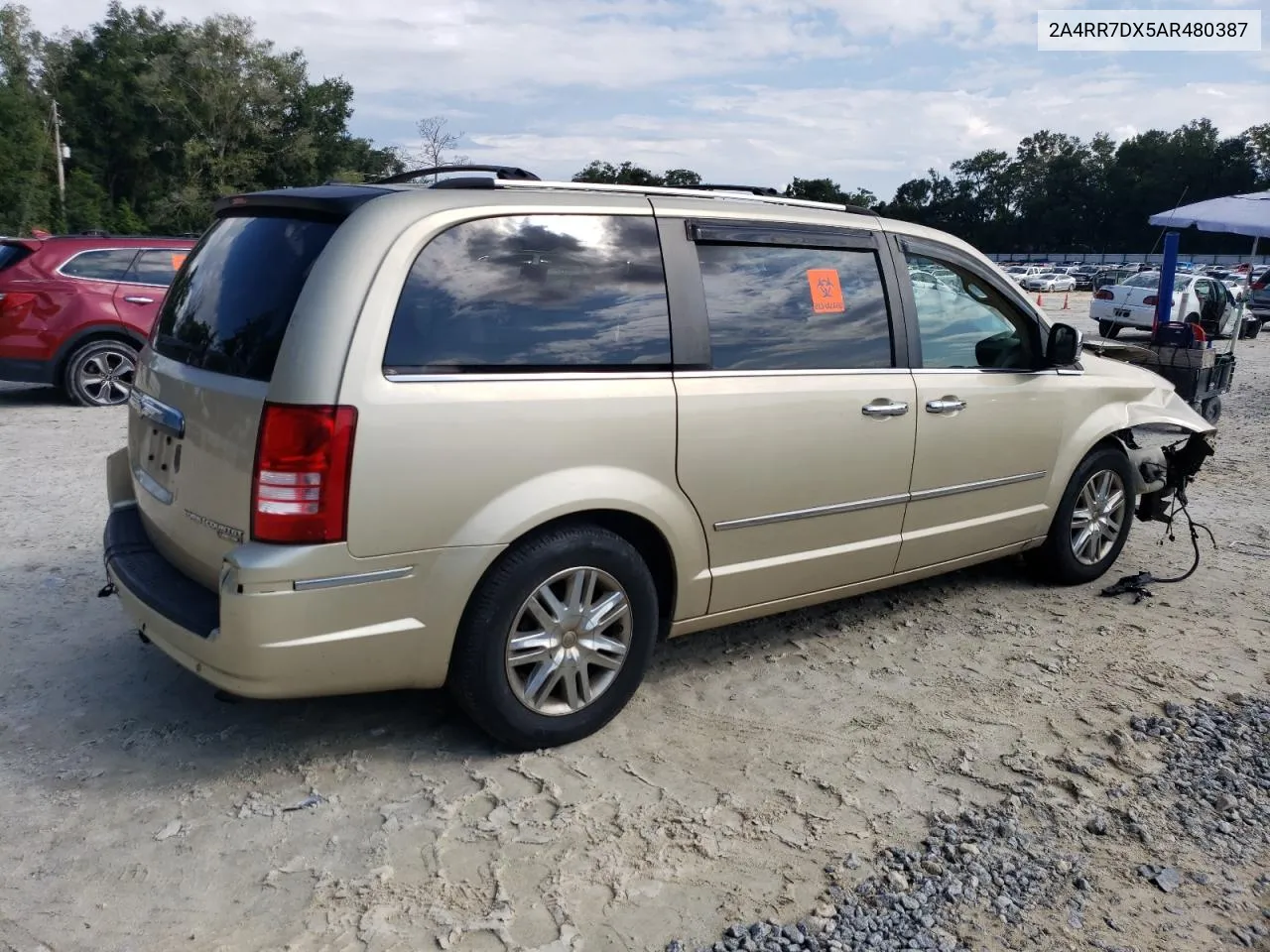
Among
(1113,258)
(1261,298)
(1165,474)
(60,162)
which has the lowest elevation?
(1165,474)

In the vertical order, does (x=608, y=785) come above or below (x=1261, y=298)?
below

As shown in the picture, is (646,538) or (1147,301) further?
(1147,301)

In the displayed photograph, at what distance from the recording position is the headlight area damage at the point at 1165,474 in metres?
5.63

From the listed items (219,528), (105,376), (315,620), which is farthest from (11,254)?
(315,620)

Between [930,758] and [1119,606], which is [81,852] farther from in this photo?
[1119,606]

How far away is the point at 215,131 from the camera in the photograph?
56.2m

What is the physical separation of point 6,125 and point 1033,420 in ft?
174

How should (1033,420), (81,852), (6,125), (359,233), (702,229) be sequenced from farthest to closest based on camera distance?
1. (6,125)
2. (1033,420)
3. (702,229)
4. (359,233)
5. (81,852)

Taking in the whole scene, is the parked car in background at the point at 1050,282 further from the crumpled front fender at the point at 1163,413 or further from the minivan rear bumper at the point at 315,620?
the minivan rear bumper at the point at 315,620

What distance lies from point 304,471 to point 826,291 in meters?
2.24

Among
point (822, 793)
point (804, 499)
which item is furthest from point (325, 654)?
point (804, 499)

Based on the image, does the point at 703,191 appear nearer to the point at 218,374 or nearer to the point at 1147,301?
the point at 218,374

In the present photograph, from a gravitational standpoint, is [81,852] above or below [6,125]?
below

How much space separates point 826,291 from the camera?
13.8ft
